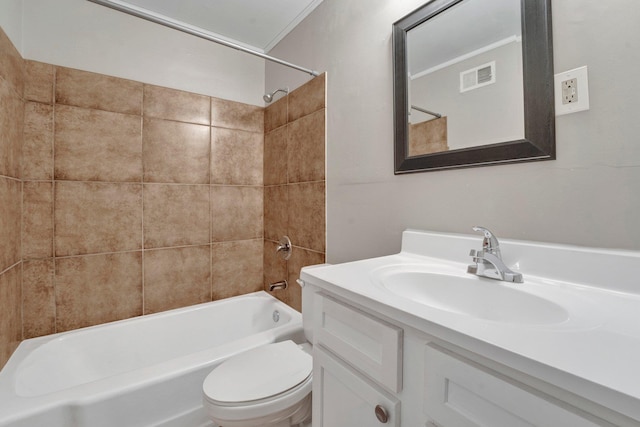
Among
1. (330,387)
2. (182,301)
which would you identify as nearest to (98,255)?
(182,301)

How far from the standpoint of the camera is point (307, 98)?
177cm

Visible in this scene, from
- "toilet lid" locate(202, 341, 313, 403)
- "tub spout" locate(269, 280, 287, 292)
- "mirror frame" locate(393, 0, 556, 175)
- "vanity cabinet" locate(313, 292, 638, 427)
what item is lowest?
"toilet lid" locate(202, 341, 313, 403)

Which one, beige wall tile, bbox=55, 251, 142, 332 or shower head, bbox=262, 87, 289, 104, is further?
shower head, bbox=262, 87, 289, 104

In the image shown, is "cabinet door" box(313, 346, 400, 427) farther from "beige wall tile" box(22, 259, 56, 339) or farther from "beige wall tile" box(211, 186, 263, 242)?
"beige wall tile" box(22, 259, 56, 339)

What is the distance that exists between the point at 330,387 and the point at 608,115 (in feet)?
3.34

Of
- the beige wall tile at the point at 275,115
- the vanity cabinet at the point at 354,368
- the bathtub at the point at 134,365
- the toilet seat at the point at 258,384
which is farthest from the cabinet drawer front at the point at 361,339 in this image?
the beige wall tile at the point at 275,115

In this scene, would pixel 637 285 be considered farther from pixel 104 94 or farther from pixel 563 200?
pixel 104 94

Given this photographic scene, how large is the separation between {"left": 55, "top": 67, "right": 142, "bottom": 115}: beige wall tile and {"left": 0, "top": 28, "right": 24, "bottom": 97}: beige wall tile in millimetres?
154

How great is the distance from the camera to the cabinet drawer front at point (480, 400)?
371mm

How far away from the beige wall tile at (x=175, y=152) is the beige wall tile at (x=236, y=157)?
64 millimetres

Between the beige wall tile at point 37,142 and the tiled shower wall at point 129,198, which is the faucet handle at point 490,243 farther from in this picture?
the beige wall tile at point 37,142

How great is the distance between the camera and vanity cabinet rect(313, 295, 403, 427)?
0.59 m

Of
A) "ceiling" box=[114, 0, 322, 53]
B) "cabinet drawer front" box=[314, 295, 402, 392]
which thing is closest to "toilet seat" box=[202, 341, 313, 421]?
"cabinet drawer front" box=[314, 295, 402, 392]

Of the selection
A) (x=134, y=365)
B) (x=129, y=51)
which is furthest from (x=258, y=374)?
(x=129, y=51)
